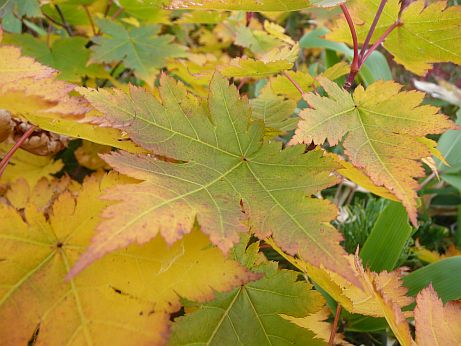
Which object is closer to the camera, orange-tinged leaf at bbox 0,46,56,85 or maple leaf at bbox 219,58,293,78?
orange-tinged leaf at bbox 0,46,56,85

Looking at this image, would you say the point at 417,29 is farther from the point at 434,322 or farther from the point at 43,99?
the point at 43,99

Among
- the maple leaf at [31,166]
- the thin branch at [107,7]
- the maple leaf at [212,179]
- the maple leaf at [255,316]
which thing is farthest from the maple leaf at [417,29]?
the thin branch at [107,7]

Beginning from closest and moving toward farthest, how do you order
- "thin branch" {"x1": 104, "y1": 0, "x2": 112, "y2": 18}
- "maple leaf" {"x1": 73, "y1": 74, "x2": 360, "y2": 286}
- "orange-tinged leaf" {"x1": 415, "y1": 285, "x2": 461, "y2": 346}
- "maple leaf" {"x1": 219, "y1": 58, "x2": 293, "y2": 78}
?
"maple leaf" {"x1": 73, "y1": 74, "x2": 360, "y2": 286} → "orange-tinged leaf" {"x1": 415, "y1": 285, "x2": 461, "y2": 346} → "maple leaf" {"x1": 219, "y1": 58, "x2": 293, "y2": 78} → "thin branch" {"x1": 104, "y1": 0, "x2": 112, "y2": 18}

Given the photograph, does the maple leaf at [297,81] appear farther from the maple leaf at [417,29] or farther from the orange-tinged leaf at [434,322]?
the orange-tinged leaf at [434,322]

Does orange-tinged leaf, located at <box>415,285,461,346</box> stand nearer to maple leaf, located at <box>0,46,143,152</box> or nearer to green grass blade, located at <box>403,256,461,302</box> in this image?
green grass blade, located at <box>403,256,461,302</box>

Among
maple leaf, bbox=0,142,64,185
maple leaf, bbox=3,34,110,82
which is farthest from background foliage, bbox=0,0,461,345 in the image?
maple leaf, bbox=3,34,110,82

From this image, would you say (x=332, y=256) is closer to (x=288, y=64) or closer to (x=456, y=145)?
(x=288, y=64)

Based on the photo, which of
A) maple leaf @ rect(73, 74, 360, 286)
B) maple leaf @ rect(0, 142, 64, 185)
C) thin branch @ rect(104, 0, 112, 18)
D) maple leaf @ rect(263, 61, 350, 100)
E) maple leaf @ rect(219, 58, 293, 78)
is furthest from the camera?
thin branch @ rect(104, 0, 112, 18)

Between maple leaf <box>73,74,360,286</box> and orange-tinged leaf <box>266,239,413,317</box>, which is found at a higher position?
maple leaf <box>73,74,360,286</box>
